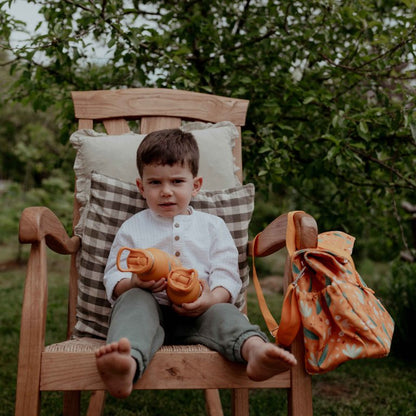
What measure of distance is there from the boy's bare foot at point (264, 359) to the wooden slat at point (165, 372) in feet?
0.22

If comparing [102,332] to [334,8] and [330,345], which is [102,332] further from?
[334,8]

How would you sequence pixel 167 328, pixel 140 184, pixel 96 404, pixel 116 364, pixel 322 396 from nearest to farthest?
pixel 116 364, pixel 167 328, pixel 140 184, pixel 96 404, pixel 322 396

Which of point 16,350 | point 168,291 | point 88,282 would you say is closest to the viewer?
point 168,291

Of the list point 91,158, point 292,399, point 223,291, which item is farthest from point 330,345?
point 91,158

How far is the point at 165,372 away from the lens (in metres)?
1.09

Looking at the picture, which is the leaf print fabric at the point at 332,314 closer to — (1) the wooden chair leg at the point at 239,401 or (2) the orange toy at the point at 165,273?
(2) the orange toy at the point at 165,273

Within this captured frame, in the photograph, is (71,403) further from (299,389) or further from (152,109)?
(152,109)

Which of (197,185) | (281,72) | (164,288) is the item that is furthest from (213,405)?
(281,72)

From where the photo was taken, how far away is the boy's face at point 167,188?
1.44m

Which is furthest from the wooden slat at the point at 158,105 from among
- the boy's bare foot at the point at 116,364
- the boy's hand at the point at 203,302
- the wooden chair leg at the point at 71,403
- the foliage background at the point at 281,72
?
the boy's bare foot at the point at 116,364

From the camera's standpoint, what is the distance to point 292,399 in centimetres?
112

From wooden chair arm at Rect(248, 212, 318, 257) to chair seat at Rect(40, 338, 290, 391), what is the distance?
329mm

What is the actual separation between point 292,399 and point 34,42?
66.7 inches

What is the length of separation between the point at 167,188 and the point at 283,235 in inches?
15.1
